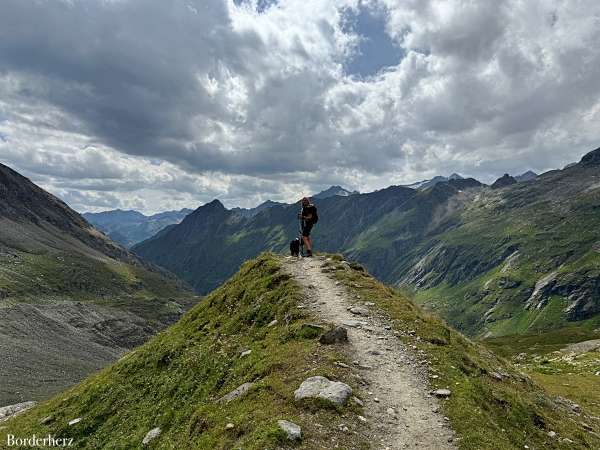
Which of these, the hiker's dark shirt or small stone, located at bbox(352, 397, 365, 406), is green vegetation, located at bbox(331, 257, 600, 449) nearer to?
Result: small stone, located at bbox(352, 397, 365, 406)

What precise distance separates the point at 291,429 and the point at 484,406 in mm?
8199

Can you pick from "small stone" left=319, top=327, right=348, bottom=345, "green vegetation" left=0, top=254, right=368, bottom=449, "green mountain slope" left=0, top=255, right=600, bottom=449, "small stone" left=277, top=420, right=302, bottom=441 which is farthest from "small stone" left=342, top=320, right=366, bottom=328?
"small stone" left=277, top=420, right=302, bottom=441

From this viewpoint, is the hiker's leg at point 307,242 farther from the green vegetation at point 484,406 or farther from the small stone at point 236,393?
the small stone at point 236,393

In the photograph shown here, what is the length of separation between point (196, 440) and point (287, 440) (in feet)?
16.1

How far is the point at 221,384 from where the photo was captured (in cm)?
2167

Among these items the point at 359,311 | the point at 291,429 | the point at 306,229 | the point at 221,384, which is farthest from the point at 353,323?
the point at 306,229

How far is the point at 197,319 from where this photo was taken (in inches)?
1367

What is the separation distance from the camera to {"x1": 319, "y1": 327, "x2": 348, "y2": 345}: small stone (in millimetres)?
21234

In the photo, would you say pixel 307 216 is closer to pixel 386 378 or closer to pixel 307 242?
pixel 307 242

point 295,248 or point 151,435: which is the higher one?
point 295,248

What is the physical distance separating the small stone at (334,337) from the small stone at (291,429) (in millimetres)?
6943

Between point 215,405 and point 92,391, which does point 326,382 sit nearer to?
point 215,405

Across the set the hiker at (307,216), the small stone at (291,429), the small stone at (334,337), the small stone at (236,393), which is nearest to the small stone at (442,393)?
the small stone at (334,337)

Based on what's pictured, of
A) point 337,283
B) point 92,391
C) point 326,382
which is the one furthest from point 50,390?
point 326,382
